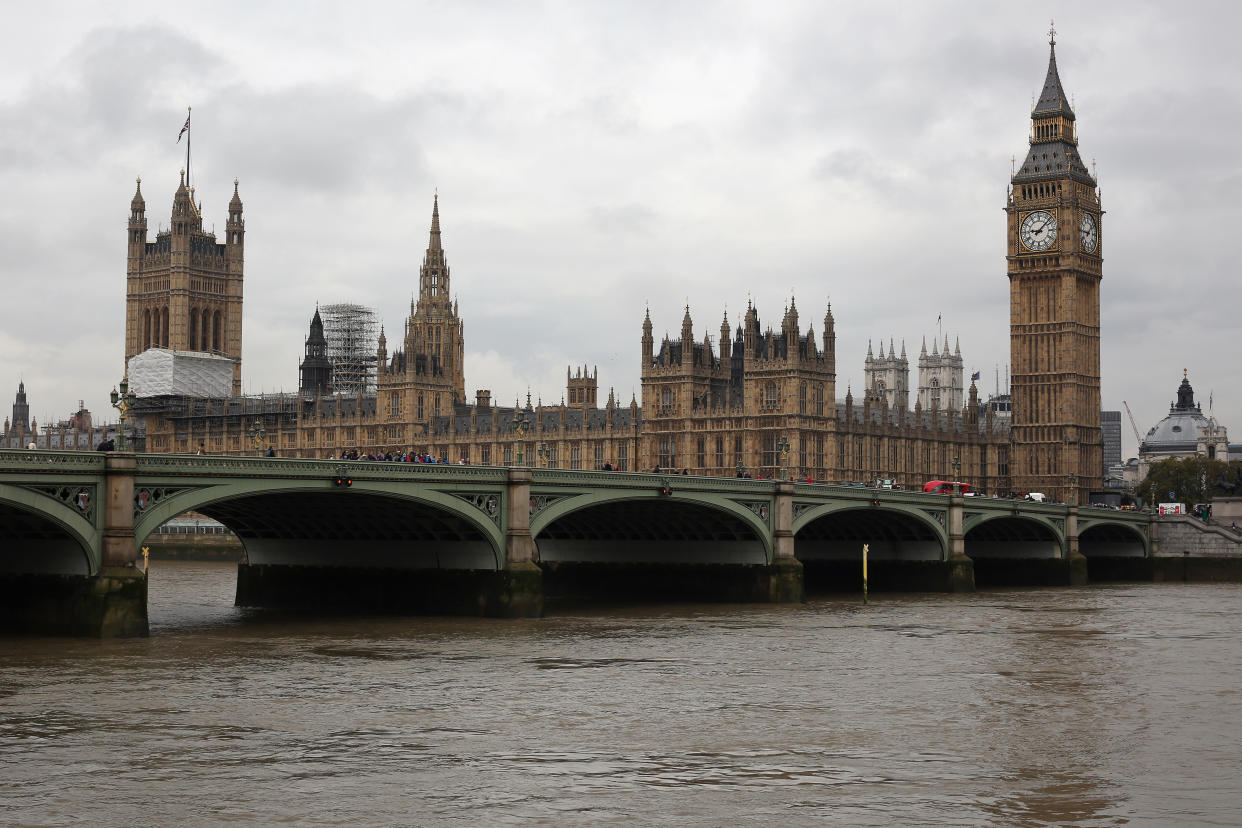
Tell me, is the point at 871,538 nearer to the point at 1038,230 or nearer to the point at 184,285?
the point at 1038,230

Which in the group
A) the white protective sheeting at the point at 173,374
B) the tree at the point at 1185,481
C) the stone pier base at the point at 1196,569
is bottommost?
the stone pier base at the point at 1196,569

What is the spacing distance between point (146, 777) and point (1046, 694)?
730 inches

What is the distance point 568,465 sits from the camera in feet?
393

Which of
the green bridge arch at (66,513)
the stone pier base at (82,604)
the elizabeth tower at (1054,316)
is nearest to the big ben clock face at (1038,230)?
the elizabeth tower at (1054,316)

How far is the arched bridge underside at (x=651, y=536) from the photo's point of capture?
59881mm

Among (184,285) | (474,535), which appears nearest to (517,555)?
(474,535)

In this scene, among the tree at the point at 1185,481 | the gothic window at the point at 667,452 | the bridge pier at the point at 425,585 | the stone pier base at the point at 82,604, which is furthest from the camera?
the tree at the point at 1185,481

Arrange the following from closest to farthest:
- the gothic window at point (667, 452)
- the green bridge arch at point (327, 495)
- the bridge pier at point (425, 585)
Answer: the green bridge arch at point (327, 495) → the bridge pier at point (425, 585) → the gothic window at point (667, 452)

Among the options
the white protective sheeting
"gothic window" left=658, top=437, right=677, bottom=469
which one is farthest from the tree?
the white protective sheeting

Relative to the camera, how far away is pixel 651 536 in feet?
215

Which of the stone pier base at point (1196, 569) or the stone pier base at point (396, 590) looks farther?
the stone pier base at point (1196, 569)

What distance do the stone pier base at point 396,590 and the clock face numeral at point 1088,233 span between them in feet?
248

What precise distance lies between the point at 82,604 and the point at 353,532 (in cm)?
1532

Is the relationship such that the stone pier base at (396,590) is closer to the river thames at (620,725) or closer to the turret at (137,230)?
the river thames at (620,725)
